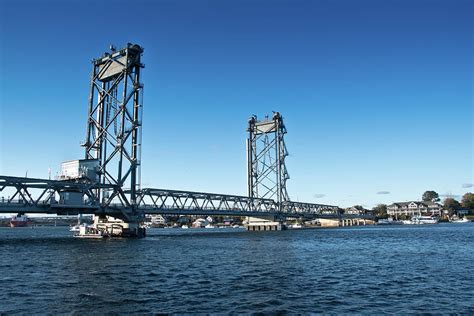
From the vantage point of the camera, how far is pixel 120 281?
27625mm

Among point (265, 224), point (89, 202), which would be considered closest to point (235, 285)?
point (89, 202)

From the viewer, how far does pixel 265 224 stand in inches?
5305

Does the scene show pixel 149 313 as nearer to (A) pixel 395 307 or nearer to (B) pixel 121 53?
(A) pixel 395 307

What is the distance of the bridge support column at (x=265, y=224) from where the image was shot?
436 feet

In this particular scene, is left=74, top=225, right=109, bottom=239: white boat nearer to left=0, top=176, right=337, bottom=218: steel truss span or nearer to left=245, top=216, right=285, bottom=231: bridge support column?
left=0, top=176, right=337, bottom=218: steel truss span

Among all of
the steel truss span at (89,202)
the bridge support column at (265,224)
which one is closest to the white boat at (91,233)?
the steel truss span at (89,202)

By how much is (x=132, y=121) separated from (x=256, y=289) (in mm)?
64411

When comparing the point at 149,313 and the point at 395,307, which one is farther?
the point at 395,307

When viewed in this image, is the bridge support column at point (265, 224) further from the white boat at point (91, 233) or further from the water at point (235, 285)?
the water at point (235, 285)

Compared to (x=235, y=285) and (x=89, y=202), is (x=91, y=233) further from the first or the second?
(x=235, y=285)

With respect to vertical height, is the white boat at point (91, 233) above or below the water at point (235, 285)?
above

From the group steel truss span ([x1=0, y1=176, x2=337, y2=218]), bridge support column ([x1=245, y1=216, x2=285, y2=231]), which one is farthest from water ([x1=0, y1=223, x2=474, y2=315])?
bridge support column ([x1=245, y1=216, x2=285, y2=231])

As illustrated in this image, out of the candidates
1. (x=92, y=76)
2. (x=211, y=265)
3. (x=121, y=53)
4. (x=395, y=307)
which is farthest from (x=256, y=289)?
(x=92, y=76)

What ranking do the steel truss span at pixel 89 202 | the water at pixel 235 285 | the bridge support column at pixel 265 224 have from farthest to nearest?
the bridge support column at pixel 265 224 < the steel truss span at pixel 89 202 < the water at pixel 235 285
